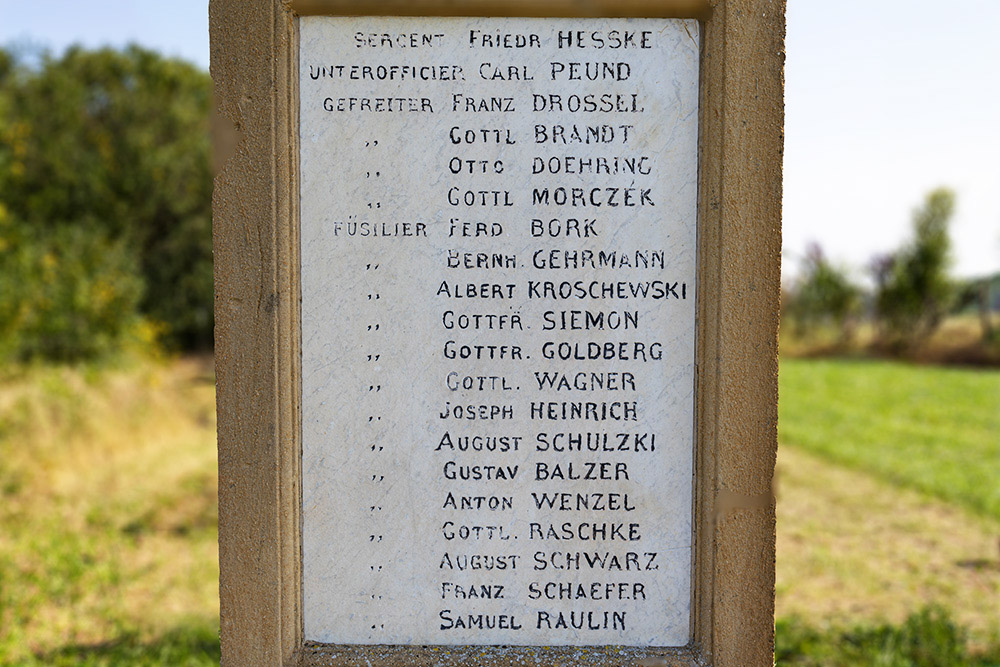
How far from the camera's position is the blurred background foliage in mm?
9531

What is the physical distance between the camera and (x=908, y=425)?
10.2 metres

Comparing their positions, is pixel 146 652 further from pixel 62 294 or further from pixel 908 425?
pixel 908 425

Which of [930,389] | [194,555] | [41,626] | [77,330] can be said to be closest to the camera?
[41,626]

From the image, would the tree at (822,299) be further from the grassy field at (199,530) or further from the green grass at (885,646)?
the green grass at (885,646)

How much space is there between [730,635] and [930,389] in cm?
1366

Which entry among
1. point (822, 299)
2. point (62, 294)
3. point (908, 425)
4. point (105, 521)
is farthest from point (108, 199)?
point (822, 299)

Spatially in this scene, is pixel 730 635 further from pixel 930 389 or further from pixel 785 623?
pixel 930 389

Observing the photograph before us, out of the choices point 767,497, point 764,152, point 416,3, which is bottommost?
point 767,497

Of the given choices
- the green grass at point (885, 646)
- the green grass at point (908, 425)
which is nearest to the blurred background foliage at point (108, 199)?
the green grass at point (885, 646)

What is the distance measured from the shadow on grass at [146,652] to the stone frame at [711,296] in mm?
1901

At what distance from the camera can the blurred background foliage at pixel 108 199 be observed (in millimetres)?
9531

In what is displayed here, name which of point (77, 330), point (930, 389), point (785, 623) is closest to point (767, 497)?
point (785, 623)

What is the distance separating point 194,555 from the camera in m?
A: 5.45

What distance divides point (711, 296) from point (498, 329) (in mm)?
583
